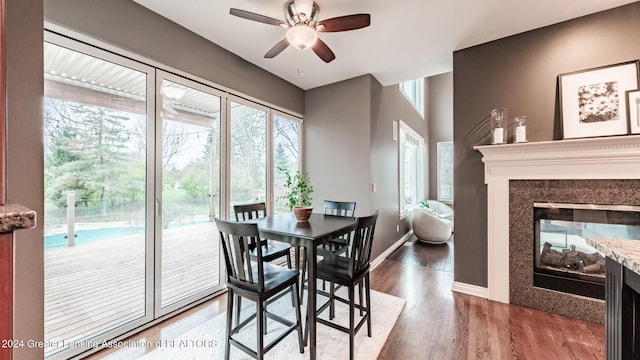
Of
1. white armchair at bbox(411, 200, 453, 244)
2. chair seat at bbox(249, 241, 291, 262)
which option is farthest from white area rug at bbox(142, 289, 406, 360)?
white armchair at bbox(411, 200, 453, 244)

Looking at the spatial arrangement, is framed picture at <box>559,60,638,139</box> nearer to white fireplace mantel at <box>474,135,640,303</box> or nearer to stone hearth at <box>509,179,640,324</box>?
white fireplace mantel at <box>474,135,640,303</box>

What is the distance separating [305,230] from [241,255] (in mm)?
479

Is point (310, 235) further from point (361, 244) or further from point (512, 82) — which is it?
point (512, 82)

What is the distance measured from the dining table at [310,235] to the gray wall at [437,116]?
19.5ft

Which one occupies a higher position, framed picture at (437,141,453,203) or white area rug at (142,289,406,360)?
framed picture at (437,141,453,203)

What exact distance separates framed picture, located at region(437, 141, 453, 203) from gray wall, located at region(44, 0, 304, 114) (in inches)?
223

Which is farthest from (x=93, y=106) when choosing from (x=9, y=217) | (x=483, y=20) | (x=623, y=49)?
(x=623, y=49)

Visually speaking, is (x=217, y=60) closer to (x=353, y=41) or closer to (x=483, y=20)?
(x=353, y=41)

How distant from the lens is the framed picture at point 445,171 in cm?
702

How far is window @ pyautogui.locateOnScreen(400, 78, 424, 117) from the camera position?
521cm

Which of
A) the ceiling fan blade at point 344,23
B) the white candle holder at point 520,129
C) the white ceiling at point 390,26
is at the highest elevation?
the white ceiling at point 390,26

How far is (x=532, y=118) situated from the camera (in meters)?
2.49

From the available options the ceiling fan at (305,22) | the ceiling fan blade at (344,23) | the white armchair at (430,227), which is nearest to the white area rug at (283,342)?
the ceiling fan at (305,22)

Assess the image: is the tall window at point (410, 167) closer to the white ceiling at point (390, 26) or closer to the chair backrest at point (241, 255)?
the white ceiling at point (390, 26)
